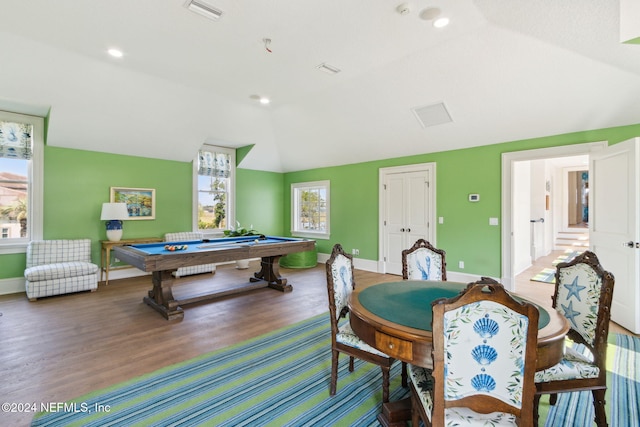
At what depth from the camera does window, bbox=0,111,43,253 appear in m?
4.71

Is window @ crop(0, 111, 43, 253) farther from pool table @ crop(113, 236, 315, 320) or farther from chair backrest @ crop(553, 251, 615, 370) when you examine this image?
chair backrest @ crop(553, 251, 615, 370)

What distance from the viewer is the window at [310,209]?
7426 millimetres

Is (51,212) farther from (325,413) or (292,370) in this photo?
(325,413)

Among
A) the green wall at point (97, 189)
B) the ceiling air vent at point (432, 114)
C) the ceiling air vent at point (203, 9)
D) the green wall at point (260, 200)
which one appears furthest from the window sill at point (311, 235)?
the ceiling air vent at point (203, 9)

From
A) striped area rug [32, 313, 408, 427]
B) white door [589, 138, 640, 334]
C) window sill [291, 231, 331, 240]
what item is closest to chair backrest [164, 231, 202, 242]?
window sill [291, 231, 331, 240]

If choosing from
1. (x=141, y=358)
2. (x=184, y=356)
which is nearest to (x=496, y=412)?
(x=184, y=356)

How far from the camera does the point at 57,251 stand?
4836 millimetres

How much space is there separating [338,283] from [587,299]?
60.3 inches

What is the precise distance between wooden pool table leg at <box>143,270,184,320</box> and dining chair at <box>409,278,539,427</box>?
3.25 metres

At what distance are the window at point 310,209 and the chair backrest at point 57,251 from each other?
4473 mm

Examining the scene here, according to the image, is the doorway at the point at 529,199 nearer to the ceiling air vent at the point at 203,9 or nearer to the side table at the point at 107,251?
the ceiling air vent at the point at 203,9

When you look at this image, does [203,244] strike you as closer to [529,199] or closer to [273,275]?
[273,275]

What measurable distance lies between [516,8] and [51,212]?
6956mm

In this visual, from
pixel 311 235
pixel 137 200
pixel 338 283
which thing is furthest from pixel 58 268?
pixel 311 235
